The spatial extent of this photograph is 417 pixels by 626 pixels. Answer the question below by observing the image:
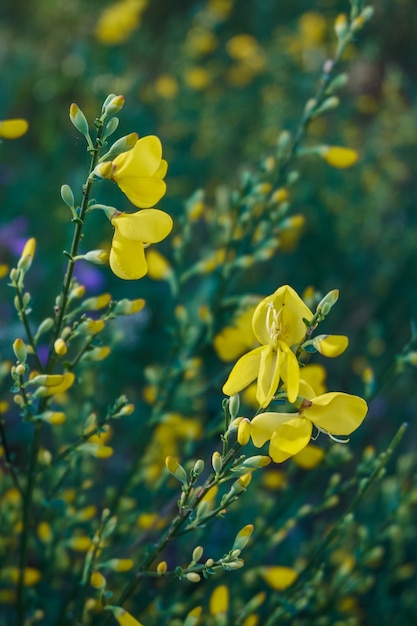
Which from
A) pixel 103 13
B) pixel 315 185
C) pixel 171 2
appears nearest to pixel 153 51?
pixel 103 13

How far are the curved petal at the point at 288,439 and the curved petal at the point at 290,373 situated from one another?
6 centimetres

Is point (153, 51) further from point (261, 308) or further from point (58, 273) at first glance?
point (261, 308)

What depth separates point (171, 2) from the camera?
278 inches

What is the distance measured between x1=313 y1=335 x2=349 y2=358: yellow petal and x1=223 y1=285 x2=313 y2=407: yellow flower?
0.04 meters

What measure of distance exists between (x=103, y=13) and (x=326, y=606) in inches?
181

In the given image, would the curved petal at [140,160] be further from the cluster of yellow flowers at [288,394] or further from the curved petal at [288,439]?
the curved petal at [288,439]

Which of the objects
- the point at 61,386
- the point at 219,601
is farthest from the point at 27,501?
the point at 219,601

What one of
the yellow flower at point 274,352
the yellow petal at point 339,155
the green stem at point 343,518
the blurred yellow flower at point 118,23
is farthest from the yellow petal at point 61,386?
the blurred yellow flower at point 118,23

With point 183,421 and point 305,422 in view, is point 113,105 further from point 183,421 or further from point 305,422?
point 183,421

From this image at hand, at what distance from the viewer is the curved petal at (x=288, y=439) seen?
971mm

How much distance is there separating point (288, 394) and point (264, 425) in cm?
7

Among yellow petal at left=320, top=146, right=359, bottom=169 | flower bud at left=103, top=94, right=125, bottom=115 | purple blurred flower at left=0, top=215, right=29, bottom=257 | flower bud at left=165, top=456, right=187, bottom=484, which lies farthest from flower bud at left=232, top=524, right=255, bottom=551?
purple blurred flower at left=0, top=215, right=29, bottom=257

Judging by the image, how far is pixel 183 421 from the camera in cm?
221

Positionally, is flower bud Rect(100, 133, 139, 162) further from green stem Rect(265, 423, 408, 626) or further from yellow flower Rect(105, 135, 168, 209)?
green stem Rect(265, 423, 408, 626)
